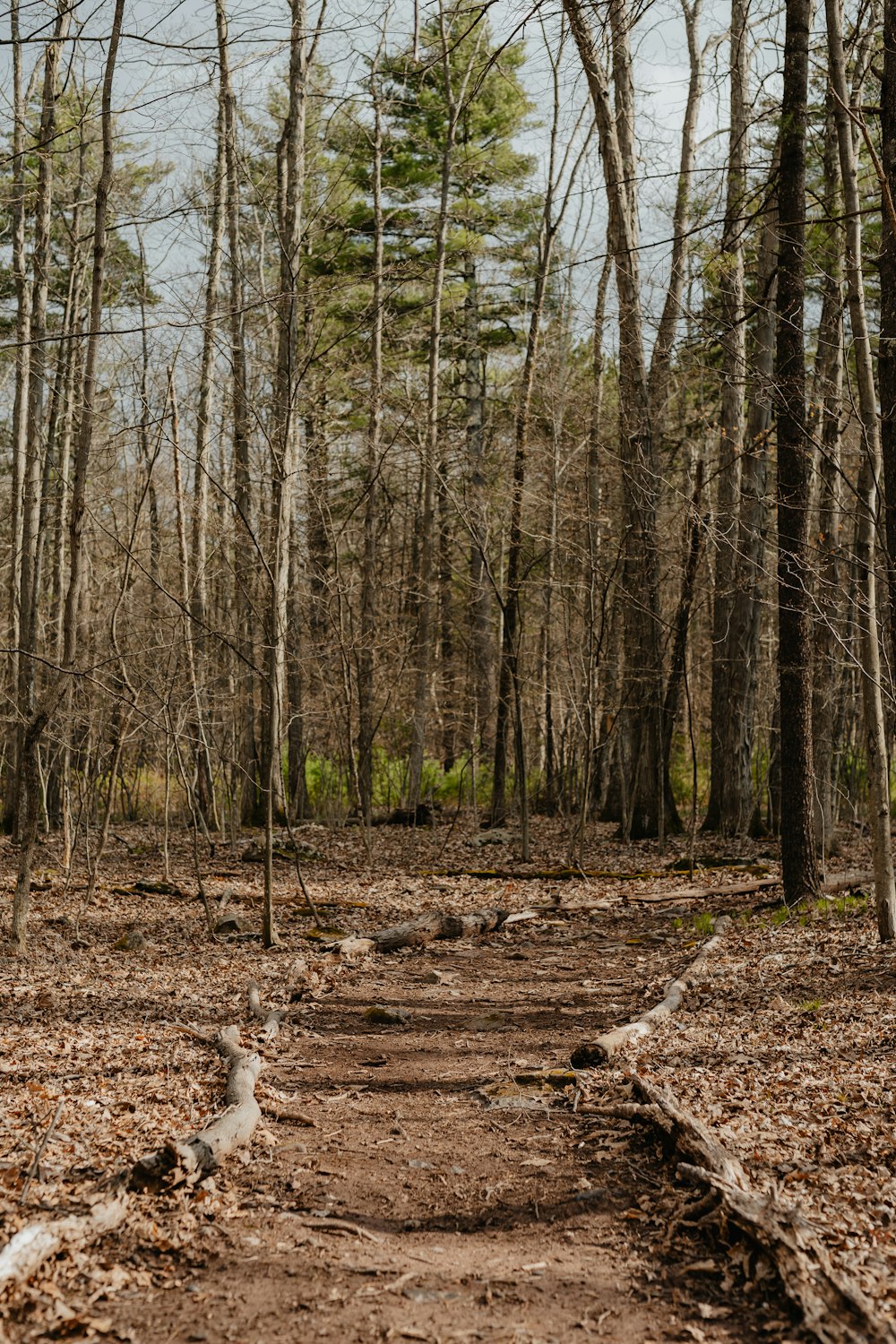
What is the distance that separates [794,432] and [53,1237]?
7.70 meters

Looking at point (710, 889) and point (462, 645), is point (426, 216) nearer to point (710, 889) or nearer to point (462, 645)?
point (462, 645)

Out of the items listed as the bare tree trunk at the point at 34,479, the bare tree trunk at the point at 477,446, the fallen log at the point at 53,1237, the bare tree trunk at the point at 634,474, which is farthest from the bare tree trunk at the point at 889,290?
the bare tree trunk at the point at 477,446

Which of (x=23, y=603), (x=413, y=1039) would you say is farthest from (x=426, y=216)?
(x=413, y=1039)

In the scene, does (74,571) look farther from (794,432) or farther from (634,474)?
(634,474)

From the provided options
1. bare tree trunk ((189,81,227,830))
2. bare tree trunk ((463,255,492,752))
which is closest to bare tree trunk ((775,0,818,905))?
bare tree trunk ((189,81,227,830))

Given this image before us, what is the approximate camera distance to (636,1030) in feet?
19.5

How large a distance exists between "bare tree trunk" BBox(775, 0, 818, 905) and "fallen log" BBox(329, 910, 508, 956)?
9.58 feet

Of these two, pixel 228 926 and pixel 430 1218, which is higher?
pixel 228 926

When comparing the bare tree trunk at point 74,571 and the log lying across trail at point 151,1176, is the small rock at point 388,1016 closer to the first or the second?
the log lying across trail at point 151,1176

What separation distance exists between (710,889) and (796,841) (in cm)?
202

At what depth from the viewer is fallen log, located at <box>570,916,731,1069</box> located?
5535mm

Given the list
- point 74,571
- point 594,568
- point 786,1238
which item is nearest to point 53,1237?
point 786,1238

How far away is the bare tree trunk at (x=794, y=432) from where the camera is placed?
28.5ft

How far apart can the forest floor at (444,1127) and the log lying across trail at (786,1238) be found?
0.24ft
